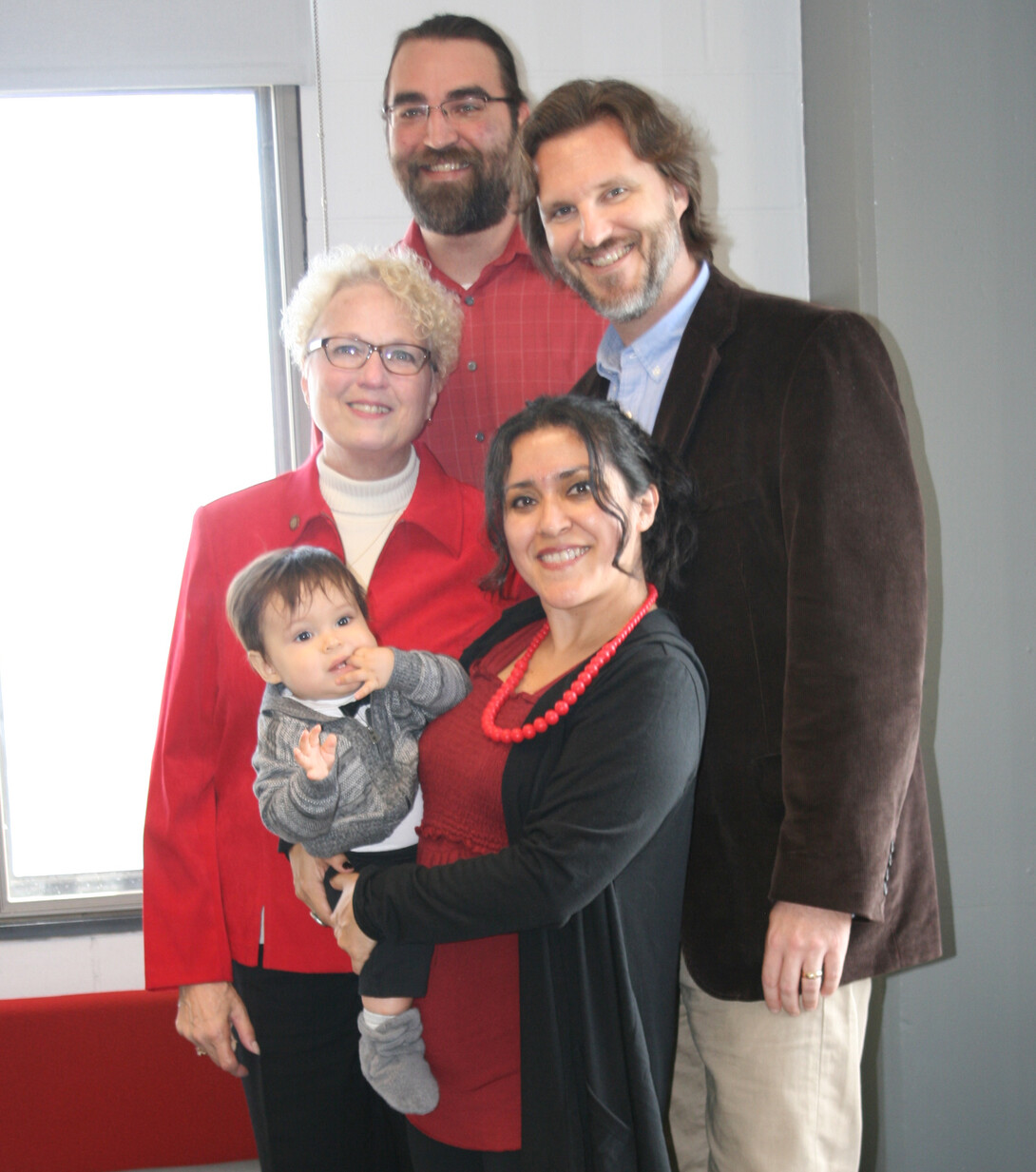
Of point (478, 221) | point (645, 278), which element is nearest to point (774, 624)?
point (645, 278)

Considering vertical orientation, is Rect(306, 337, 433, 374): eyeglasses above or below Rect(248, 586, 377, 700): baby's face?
above

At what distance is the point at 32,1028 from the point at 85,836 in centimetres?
52

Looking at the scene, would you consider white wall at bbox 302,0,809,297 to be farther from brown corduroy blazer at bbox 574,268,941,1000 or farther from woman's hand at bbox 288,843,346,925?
woman's hand at bbox 288,843,346,925

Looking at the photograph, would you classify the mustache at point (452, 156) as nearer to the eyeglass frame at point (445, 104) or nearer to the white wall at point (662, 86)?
the eyeglass frame at point (445, 104)

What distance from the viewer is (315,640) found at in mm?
1388

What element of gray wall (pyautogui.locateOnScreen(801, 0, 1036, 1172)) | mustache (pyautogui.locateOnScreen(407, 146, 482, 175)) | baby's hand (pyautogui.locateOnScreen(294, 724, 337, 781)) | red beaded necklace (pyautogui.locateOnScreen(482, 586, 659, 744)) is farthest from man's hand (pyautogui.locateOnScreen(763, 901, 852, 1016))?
mustache (pyautogui.locateOnScreen(407, 146, 482, 175))

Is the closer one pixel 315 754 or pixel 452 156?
pixel 315 754

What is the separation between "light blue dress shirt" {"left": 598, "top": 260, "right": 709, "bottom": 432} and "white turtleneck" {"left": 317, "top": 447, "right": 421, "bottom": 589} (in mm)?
404

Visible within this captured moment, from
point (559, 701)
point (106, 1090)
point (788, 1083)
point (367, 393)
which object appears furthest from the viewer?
point (106, 1090)

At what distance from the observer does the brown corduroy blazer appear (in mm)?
1201

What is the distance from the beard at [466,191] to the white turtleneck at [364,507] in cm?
66

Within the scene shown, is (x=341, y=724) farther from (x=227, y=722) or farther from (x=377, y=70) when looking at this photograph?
(x=377, y=70)

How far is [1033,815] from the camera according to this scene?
2.31 meters

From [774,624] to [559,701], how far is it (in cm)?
33
